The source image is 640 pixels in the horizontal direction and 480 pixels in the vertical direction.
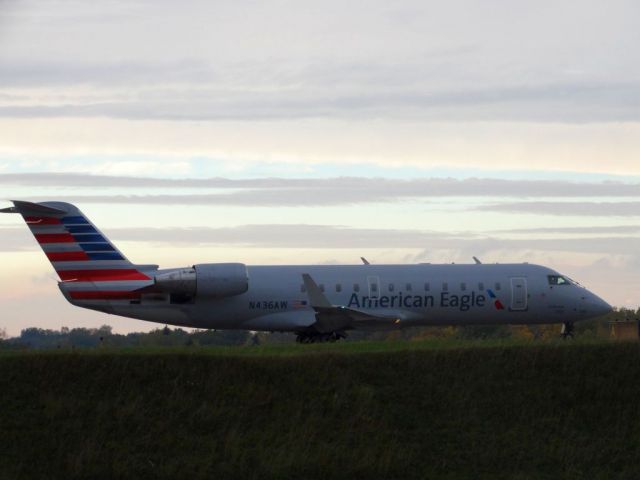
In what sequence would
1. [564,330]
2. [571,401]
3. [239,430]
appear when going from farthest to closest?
[564,330] < [571,401] < [239,430]

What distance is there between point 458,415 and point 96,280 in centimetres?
1765

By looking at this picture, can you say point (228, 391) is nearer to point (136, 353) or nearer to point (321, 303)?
point (136, 353)

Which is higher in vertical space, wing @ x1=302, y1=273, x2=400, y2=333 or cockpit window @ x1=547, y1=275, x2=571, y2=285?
cockpit window @ x1=547, y1=275, x2=571, y2=285

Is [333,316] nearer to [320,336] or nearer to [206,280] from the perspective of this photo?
[320,336]

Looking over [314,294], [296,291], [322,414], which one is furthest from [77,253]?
[322,414]

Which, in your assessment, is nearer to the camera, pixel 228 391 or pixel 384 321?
pixel 228 391

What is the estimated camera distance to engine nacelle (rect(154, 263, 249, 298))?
3784 centimetres

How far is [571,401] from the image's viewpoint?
25.0 metres

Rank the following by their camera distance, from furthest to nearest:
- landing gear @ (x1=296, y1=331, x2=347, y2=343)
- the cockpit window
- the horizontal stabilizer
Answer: the cockpit window, landing gear @ (x1=296, y1=331, x2=347, y2=343), the horizontal stabilizer

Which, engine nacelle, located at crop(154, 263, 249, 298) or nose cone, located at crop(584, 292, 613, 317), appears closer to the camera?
engine nacelle, located at crop(154, 263, 249, 298)

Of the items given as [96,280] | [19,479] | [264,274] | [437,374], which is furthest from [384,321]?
[19,479]

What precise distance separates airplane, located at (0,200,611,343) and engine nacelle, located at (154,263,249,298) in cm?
3

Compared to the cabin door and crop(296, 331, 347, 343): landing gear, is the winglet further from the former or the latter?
the cabin door

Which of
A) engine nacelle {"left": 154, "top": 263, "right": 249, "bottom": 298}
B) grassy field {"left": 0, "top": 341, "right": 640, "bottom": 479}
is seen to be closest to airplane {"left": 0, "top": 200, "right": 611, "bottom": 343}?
engine nacelle {"left": 154, "top": 263, "right": 249, "bottom": 298}
